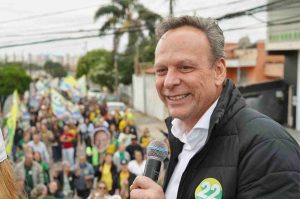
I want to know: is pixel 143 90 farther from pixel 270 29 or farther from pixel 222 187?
pixel 222 187

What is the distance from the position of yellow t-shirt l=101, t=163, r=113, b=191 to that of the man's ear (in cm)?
624

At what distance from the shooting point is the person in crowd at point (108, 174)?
785 cm

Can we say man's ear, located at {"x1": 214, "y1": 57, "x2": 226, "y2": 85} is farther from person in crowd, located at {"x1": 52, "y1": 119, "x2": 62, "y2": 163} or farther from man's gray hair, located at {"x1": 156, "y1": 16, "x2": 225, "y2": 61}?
person in crowd, located at {"x1": 52, "y1": 119, "x2": 62, "y2": 163}

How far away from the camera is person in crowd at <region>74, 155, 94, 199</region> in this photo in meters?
8.09

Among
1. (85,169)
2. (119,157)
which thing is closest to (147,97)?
A: (119,157)

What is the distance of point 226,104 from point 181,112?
20 centimetres

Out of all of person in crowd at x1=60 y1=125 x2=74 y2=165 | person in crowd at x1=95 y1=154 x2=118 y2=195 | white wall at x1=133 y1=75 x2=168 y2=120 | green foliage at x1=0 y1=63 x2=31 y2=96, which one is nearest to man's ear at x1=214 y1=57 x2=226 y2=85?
person in crowd at x1=95 y1=154 x2=118 y2=195

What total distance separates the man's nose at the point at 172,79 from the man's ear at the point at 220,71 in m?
0.18

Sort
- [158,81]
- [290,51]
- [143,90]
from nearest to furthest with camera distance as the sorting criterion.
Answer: [158,81] < [290,51] < [143,90]

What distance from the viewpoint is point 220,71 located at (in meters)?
1.90

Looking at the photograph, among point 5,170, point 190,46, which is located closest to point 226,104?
point 190,46

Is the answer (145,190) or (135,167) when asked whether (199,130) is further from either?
(135,167)

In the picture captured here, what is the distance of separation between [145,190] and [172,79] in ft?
1.58

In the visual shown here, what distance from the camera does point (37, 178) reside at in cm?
784
